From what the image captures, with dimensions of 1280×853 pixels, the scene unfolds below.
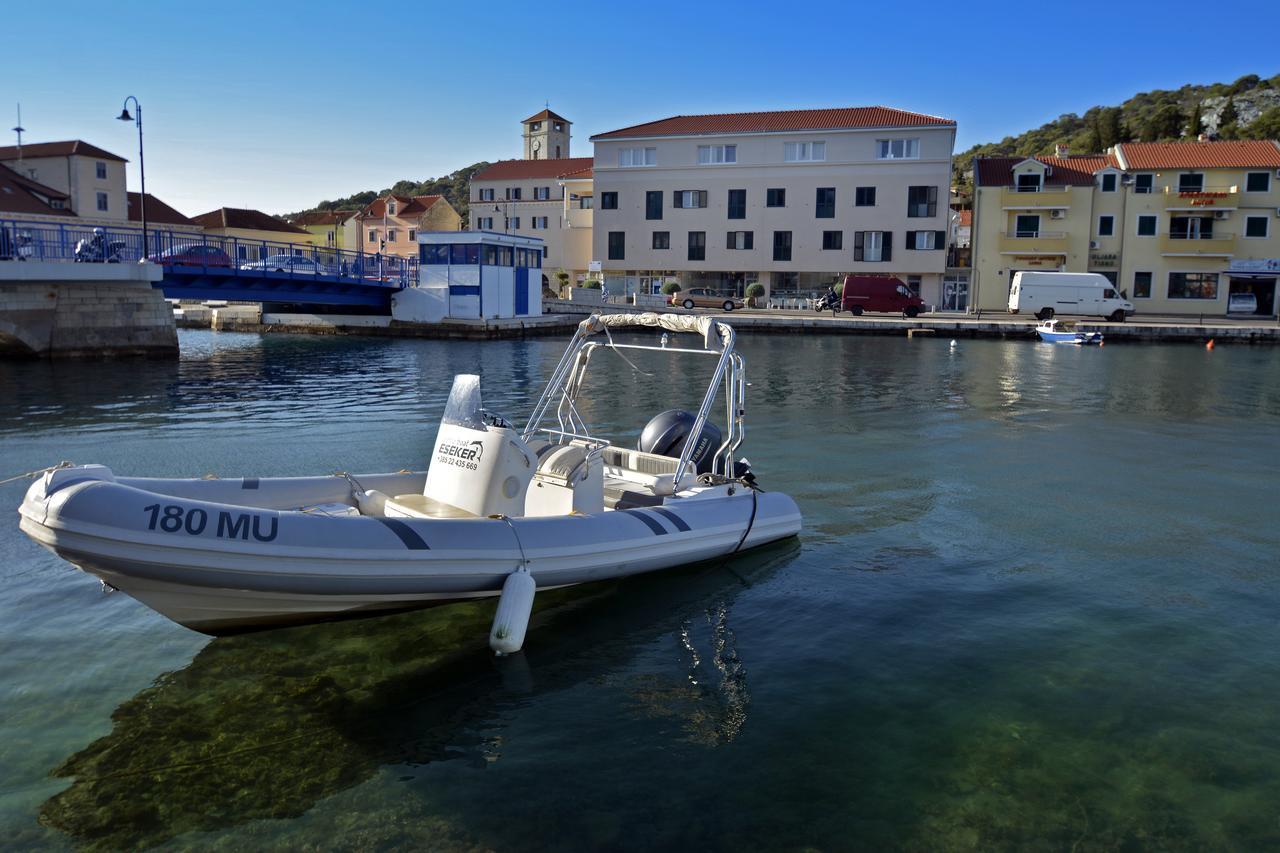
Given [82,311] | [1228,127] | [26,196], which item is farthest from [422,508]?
[1228,127]

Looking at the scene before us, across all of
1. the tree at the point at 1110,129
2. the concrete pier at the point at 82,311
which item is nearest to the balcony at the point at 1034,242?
the tree at the point at 1110,129

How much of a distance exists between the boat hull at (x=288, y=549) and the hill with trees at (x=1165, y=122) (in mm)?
74421

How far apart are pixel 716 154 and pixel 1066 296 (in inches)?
908

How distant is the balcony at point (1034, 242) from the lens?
5503cm

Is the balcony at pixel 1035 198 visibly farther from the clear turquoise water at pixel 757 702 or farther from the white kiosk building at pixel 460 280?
the clear turquoise water at pixel 757 702

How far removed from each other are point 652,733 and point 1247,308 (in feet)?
199

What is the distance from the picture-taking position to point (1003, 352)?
125 ft

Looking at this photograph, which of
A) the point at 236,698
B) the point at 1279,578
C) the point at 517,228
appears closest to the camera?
the point at 236,698

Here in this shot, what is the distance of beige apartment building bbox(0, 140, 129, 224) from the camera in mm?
68188

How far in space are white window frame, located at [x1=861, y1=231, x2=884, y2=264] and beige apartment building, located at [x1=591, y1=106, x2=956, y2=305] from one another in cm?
6

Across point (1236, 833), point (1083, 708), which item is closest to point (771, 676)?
point (1083, 708)

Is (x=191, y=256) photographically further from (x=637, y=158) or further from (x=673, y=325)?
(x=637, y=158)

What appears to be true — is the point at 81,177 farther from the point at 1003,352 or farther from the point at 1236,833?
the point at 1236,833

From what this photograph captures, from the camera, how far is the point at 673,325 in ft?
33.3
